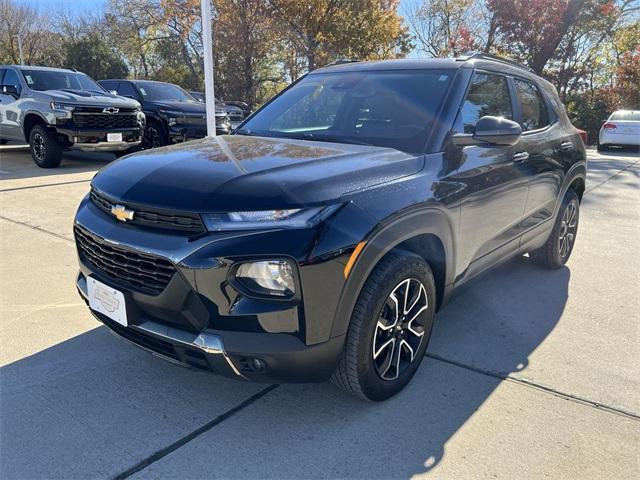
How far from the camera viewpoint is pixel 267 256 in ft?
6.82

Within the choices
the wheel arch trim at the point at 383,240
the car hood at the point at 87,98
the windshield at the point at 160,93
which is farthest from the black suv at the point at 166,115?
the wheel arch trim at the point at 383,240

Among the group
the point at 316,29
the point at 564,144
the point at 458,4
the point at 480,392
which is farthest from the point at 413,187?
the point at 458,4

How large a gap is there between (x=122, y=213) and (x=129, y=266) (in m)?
0.25

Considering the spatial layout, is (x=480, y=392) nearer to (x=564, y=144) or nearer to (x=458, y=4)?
(x=564, y=144)

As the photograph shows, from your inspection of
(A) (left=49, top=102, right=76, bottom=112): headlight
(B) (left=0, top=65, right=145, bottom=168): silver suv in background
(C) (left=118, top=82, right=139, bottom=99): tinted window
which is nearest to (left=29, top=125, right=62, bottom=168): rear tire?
(B) (left=0, top=65, right=145, bottom=168): silver suv in background

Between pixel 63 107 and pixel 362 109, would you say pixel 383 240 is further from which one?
pixel 63 107

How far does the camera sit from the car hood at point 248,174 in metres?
2.19

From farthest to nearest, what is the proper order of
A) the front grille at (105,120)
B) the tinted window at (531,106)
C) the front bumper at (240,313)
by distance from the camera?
the front grille at (105,120) < the tinted window at (531,106) < the front bumper at (240,313)

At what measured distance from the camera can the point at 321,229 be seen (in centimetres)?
215

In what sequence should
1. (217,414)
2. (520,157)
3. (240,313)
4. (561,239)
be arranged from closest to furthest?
1. (240,313)
2. (217,414)
3. (520,157)
4. (561,239)

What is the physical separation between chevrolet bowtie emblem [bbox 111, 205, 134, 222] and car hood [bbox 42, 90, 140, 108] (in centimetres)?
766

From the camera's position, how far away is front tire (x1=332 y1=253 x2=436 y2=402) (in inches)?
93.7

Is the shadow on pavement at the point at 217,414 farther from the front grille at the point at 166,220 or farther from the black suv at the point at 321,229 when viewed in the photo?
the front grille at the point at 166,220

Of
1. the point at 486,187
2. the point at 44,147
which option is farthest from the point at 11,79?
the point at 486,187
